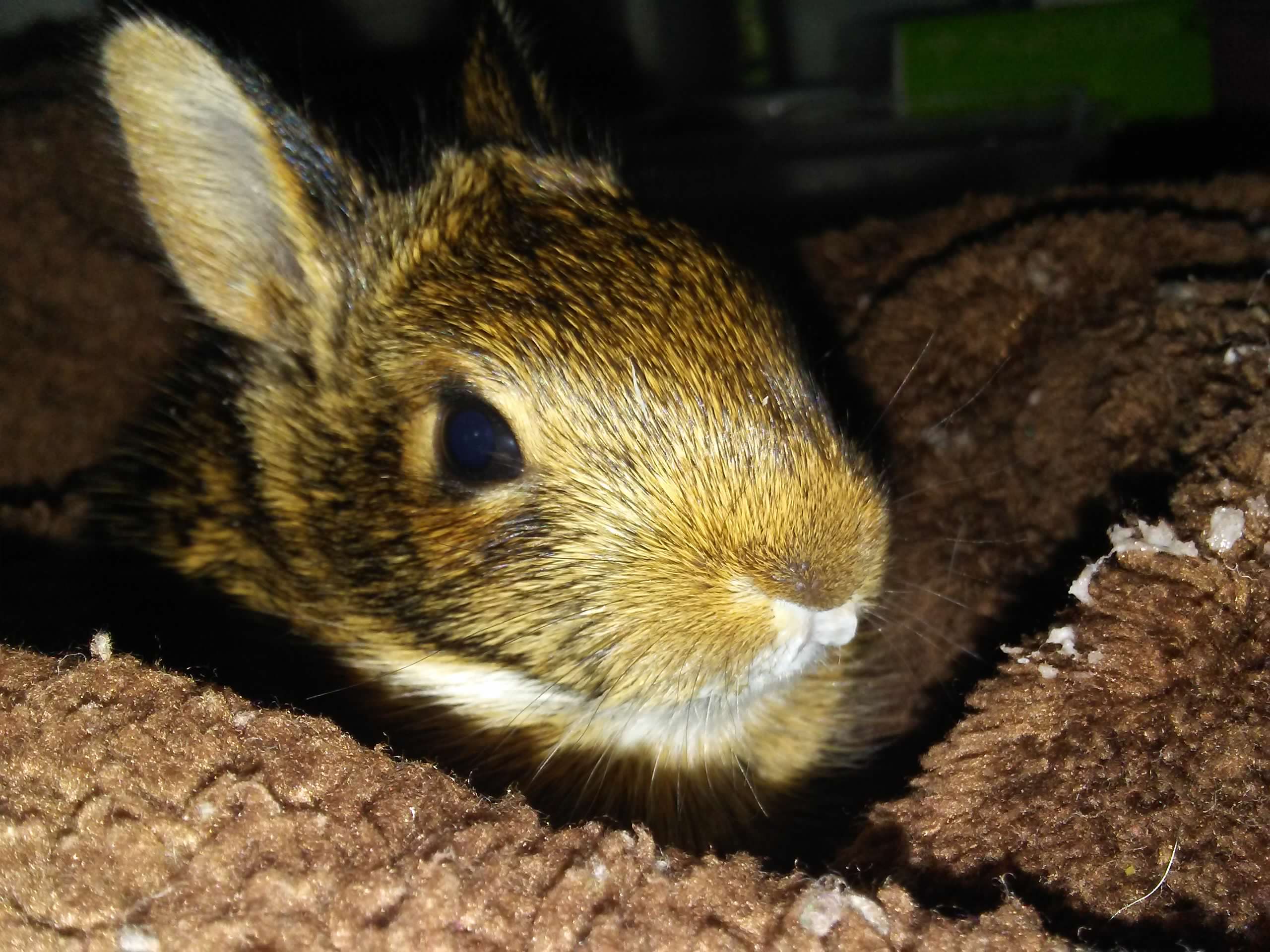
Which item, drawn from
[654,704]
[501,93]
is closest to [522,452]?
[654,704]

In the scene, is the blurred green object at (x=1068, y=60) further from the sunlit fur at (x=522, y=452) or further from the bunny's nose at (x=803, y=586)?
the bunny's nose at (x=803, y=586)

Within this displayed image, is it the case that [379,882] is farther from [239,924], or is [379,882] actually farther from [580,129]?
[580,129]

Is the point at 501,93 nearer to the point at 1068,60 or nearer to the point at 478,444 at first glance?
the point at 478,444

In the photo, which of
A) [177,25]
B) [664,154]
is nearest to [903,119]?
[664,154]

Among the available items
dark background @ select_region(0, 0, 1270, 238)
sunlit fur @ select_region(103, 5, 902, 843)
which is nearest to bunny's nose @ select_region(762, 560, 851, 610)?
sunlit fur @ select_region(103, 5, 902, 843)

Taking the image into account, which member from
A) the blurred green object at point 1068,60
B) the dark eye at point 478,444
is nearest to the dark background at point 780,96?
the blurred green object at point 1068,60
